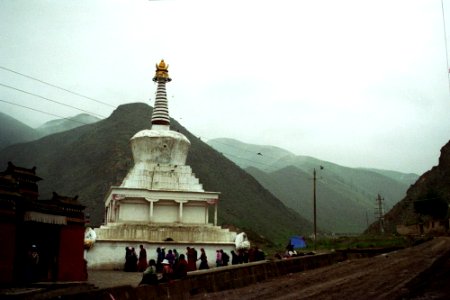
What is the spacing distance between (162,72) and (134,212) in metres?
11.7

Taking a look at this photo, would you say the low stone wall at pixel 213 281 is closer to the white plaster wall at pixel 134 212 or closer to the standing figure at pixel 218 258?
the standing figure at pixel 218 258

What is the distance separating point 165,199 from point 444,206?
4165 centimetres

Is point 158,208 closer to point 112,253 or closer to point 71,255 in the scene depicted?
point 112,253

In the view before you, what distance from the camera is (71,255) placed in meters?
17.9

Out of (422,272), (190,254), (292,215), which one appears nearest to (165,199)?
(190,254)

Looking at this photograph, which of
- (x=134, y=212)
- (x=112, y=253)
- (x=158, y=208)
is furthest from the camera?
(x=158, y=208)

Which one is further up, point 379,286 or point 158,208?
point 158,208

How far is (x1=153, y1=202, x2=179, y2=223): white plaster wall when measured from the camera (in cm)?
3038

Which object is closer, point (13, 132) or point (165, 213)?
point (165, 213)

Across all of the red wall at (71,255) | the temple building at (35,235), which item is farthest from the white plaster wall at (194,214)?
the red wall at (71,255)

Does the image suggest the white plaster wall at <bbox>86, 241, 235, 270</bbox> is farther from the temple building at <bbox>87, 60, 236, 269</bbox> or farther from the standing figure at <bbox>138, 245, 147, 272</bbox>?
the standing figure at <bbox>138, 245, 147, 272</bbox>

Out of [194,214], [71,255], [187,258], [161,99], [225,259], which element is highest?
[161,99]

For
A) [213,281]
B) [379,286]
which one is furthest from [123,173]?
[379,286]

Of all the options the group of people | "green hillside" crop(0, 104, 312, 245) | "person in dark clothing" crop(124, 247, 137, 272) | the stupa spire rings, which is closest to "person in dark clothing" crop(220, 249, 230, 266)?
the group of people
